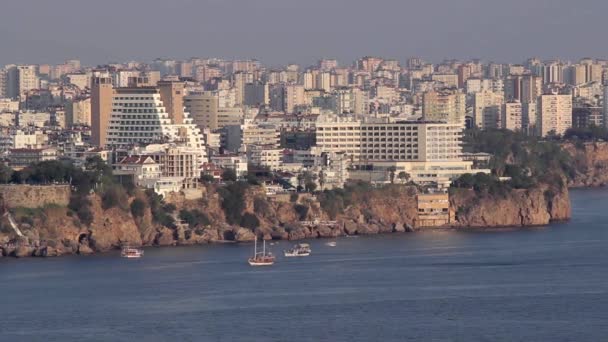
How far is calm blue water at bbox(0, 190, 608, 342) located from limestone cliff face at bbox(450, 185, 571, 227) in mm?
3397

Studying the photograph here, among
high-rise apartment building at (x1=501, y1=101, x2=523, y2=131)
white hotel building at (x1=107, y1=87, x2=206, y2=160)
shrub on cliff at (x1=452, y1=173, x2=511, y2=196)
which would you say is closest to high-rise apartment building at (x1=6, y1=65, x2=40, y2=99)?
high-rise apartment building at (x1=501, y1=101, x2=523, y2=131)

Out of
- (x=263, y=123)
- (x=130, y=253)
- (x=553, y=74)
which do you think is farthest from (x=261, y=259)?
(x=553, y=74)

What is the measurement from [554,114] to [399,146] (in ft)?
69.6

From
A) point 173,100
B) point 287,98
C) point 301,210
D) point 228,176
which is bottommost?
point 301,210

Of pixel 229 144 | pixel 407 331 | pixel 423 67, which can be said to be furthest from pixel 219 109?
pixel 423 67

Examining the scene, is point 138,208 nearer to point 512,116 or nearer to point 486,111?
point 486,111

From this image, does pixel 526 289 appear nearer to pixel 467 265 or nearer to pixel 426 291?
pixel 426 291

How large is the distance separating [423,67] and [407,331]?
69239 mm

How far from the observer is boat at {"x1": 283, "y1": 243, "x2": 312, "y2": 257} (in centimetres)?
2995

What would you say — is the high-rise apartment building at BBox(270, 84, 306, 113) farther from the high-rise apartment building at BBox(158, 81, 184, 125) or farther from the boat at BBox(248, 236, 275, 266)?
the boat at BBox(248, 236, 275, 266)

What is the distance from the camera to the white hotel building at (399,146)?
38469mm

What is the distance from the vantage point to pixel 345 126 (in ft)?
134

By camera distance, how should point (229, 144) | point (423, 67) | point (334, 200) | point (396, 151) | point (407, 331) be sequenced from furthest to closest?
point (423, 67), point (229, 144), point (396, 151), point (334, 200), point (407, 331)

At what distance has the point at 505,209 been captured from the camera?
35906mm
